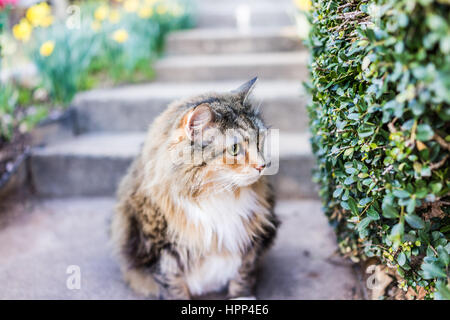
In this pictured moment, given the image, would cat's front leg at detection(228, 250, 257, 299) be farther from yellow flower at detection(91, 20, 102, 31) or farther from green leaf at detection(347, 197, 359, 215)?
yellow flower at detection(91, 20, 102, 31)

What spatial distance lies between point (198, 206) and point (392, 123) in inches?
33.3

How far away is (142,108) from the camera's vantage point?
314cm

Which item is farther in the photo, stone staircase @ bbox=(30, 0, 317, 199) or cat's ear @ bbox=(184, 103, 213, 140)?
stone staircase @ bbox=(30, 0, 317, 199)

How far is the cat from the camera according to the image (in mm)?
1437

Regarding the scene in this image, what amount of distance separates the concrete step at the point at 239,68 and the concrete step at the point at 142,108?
14.6 inches

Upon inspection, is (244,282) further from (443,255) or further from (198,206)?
(443,255)

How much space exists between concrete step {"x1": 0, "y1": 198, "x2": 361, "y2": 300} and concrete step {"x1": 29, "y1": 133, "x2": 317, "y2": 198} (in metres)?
0.10

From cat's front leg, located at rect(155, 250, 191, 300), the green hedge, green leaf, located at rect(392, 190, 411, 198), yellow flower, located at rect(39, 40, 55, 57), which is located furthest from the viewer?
yellow flower, located at rect(39, 40, 55, 57)

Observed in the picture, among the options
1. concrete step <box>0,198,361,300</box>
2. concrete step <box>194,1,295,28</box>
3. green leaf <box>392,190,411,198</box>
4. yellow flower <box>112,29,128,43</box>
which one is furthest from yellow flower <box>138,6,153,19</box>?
green leaf <box>392,190,411,198</box>

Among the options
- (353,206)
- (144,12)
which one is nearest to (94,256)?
(353,206)

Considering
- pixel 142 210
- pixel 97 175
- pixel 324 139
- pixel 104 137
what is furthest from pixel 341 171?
pixel 104 137

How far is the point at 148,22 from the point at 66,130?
61.1 inches

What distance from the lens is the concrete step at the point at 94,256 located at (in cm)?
187
